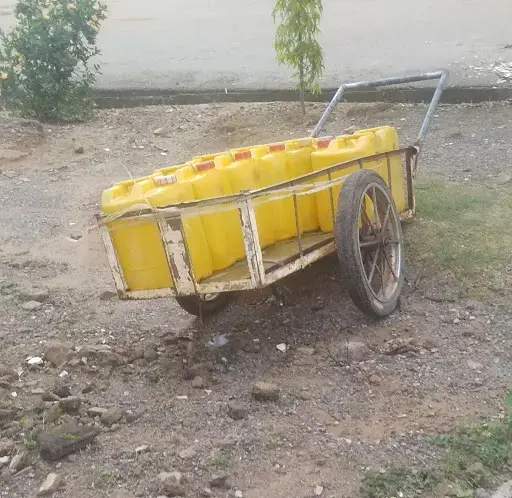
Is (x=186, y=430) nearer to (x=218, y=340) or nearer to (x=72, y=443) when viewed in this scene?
(x=72, y=443)

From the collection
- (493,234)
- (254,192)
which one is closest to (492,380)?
(254,192)

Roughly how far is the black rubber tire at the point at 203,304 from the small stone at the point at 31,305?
41.3 inches

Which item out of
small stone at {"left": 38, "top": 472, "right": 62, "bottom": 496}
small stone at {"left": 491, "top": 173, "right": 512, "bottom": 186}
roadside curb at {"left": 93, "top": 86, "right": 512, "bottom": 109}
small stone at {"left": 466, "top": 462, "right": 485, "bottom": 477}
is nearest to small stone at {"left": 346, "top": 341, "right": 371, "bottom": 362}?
small stone at {"left": 466, "top": 462, "right": 485, "bottom": 477}

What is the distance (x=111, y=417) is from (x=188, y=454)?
517 millimetres

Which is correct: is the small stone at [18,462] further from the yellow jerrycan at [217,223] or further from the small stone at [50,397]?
the yellow jerrycan at [217,223]

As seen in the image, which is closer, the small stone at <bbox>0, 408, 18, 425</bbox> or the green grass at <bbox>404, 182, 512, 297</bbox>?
the small stone at <bbox>0, 408, 18, 425</bbox>

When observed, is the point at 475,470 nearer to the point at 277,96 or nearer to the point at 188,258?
the point at 188,258

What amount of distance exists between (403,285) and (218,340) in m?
1.24

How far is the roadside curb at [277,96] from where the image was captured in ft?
28.9

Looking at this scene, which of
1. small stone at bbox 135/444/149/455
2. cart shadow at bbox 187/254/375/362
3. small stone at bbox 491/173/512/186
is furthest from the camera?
small stone at bbox 491/173/512/186

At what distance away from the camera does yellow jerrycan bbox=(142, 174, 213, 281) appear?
156 inches

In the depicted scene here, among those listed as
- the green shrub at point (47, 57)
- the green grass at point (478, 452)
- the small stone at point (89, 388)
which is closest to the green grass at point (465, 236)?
the green grass at point (478, 452)

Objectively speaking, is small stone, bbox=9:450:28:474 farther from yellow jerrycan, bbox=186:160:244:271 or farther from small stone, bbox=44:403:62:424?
yellow jerrycan, bbox=186:160:244:271

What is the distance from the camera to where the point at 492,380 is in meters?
3.76
